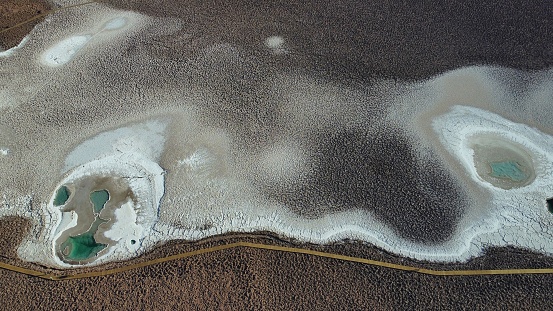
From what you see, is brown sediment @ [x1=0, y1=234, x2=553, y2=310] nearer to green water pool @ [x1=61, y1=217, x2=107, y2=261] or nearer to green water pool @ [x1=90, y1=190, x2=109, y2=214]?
green water pool @ [x1=61, y1=217, x2=107, y2=261]

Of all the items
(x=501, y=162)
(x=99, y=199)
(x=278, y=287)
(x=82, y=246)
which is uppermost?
(x=501, y=162)

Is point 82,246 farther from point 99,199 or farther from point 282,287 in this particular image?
point 282,287

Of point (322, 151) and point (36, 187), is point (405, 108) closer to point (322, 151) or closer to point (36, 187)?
point (322, 151)

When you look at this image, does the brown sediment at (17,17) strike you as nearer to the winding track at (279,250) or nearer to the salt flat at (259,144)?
the salt flat at (259,144)

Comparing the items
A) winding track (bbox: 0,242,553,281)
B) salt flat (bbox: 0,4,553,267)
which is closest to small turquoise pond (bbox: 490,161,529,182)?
salt flat (bbox: 0,4,553,267)

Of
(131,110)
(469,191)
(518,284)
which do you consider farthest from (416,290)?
(131,110)

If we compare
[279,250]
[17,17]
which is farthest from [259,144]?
[17,17]
